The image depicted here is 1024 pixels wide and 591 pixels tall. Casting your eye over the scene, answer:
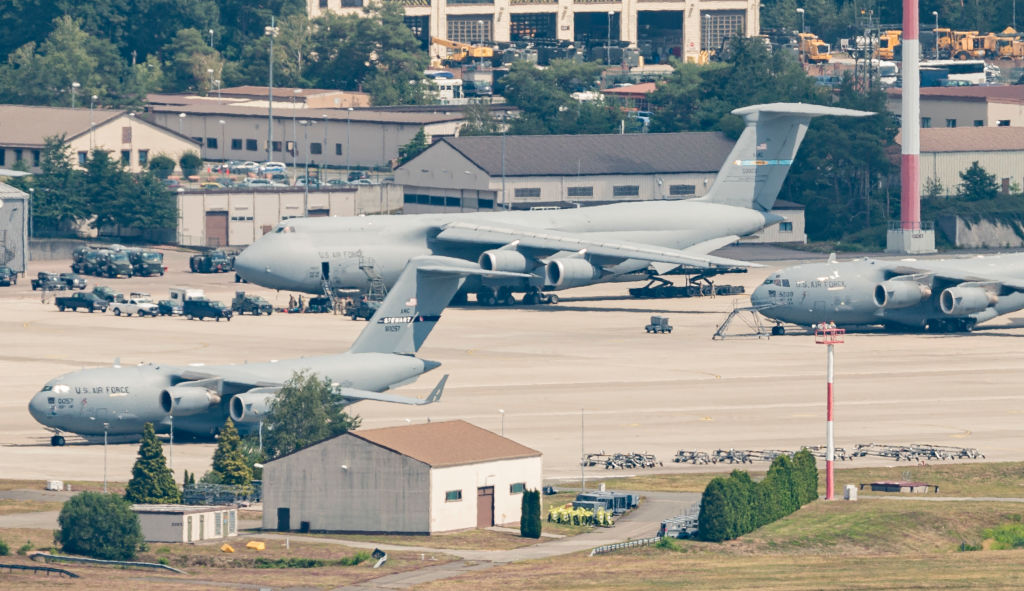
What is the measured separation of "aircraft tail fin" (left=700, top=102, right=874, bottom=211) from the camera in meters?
128

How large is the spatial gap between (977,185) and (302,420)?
328ft

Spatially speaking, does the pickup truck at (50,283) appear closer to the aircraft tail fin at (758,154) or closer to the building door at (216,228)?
the building door at (216,228)

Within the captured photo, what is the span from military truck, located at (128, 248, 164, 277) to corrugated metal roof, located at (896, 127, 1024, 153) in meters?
60.4

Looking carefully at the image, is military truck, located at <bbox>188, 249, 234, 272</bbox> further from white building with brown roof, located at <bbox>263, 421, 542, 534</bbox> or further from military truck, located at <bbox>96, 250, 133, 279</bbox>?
white building with brown roof, located at <bbox>263, 421, 542, 534</bbox>

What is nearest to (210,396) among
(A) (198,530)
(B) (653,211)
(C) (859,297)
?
(A) (198,530)

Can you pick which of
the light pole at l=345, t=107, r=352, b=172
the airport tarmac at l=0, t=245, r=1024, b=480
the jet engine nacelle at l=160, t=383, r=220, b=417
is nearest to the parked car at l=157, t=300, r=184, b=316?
the airport tarmac at l=0, t=245, r=1024, b=480

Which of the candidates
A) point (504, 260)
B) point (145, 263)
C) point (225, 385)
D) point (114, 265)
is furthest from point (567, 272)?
point (225, 385)

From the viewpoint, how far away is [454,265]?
78.2 metres

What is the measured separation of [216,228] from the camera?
488ft

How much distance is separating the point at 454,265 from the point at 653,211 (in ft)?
156

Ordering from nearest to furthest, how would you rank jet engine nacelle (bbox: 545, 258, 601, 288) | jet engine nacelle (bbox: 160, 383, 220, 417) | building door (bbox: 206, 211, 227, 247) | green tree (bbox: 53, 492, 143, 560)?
green tree (bbox: 53, 492, 143, 560), jet engine nacelle (bbox: 160, 383, 220, 417), jet engine nacelle (bbox: 545, 258, 601, 288), building door (bbox: 206, 211, 227, 247)

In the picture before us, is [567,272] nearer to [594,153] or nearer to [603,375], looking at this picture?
[603,375]

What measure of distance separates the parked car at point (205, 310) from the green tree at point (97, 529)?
53985 millimetres

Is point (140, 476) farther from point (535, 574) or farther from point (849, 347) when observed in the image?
point (849, 347)
